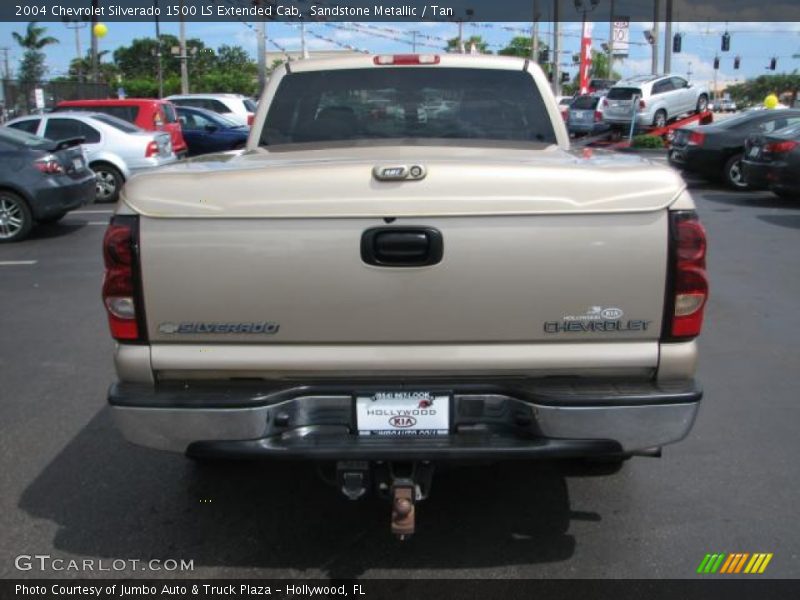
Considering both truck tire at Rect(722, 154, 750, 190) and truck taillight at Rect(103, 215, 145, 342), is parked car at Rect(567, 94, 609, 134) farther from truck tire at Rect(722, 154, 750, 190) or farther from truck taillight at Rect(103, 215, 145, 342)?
truck taillight at Rect(103, 215, 145, 342)

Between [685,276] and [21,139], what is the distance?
34.0 feet

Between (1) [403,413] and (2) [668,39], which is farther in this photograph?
(2) [668,39]

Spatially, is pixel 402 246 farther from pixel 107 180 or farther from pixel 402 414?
pixel 107 180

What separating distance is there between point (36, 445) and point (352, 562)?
2.10m

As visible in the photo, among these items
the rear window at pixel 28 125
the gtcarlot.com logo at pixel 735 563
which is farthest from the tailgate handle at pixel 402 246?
the rear window at pixel 28 125

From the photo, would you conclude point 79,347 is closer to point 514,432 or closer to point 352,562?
point 352,562

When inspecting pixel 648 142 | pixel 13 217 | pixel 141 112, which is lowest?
pixel 13 217

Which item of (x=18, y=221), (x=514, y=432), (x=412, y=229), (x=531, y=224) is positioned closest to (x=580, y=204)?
(x=531, y=224)

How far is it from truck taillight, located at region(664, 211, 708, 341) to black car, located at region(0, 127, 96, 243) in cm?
964

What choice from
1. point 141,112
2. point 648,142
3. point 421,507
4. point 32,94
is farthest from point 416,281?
point 32,94

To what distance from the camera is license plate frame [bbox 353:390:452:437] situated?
273cm

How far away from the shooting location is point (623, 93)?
2855 cm

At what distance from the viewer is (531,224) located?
2.63m

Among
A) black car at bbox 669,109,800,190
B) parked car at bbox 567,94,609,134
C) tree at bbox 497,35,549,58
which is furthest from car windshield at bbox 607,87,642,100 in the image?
tree at bbox 497,35,549,58
